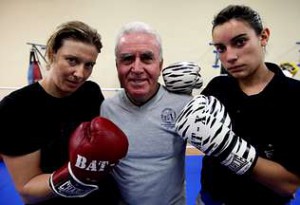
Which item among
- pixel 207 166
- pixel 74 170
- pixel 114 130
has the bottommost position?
pixel 207 166

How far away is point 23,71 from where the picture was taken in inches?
158

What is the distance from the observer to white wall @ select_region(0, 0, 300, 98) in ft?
12.2

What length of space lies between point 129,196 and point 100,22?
323 cm

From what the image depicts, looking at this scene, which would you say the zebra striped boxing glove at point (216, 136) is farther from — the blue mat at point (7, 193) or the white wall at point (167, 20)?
the white wall at point (167, 20)

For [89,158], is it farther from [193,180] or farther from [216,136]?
[193,180]

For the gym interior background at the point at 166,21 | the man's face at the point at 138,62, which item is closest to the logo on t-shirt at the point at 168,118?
the man's face at the point at 138,62

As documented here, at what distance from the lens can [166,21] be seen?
3.76 metres

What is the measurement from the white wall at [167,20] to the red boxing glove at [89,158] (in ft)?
9.94

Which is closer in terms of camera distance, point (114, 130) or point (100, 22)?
point (114, 130)

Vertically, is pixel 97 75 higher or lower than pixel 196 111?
lower

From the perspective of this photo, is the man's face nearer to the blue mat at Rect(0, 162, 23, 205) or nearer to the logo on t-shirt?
the logo on t-shirt

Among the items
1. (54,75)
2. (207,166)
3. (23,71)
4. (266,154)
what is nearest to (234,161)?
(266,154)

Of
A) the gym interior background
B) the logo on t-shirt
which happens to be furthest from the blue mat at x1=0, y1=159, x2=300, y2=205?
the logo on t-shirt

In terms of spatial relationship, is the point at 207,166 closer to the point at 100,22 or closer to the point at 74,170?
the point at 74,170
